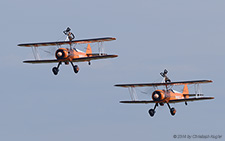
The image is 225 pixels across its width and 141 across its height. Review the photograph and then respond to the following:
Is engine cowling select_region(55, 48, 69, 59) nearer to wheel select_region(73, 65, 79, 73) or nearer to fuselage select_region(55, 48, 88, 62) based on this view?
fuselage select_region(55, 48, 88, 62)

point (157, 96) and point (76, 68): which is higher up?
point (76, 68)

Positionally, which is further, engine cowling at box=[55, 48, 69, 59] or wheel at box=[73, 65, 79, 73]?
wheel at box=[73, 65, 79, 73]

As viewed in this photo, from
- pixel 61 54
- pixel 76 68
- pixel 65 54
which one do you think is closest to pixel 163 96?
pixel 76 68

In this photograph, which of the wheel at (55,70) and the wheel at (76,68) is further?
the wheel at (76,68)

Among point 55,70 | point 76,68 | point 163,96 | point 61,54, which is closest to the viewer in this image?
point 61,54

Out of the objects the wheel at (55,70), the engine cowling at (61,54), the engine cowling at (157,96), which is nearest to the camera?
the engine cowling at (61,54)

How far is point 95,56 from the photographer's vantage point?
246ft

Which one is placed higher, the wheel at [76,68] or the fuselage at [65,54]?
the fuselage at [65,54]

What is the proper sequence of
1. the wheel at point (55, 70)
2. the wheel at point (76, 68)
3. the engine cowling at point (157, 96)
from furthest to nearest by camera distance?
the engine cowling at point (157, 96) < the wheel at point (76, 68) < the wheel at point (55, 70)

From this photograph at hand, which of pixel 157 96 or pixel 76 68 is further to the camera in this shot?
pixel 157 96

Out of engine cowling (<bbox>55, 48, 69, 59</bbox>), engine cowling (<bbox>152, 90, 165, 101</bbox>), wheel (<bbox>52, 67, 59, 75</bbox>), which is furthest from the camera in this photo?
engine cowling (<bbox>152, 90, 165, 101</bbox>)

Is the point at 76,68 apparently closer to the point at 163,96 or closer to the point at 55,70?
the point at 55,70

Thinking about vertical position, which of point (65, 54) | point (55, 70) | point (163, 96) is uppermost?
point (65, 54)

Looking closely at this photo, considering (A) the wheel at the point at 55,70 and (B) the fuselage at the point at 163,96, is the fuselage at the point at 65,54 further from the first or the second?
(B) the fuselage at the point at 163,96
